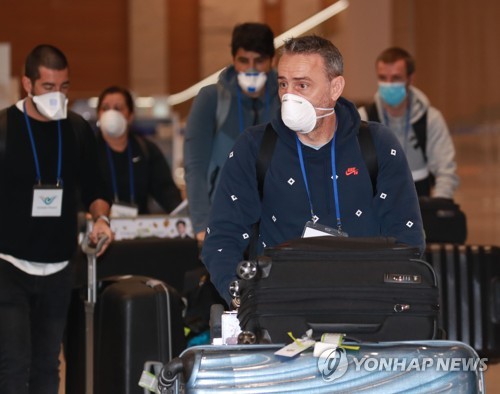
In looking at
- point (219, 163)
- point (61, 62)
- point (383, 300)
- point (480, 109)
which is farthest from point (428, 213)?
point (480, 109)

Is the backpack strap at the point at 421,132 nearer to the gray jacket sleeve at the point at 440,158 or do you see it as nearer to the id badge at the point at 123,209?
the gray jacket sleeve at the point at 440,158

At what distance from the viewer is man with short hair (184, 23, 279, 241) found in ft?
15.8

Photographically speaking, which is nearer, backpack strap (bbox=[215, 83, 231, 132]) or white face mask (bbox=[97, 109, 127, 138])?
backpack strap (bbox=[215, 83, 231, 132])

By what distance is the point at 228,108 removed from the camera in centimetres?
482

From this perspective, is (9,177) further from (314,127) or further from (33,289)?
(314,127)

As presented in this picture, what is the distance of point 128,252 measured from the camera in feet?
17.5

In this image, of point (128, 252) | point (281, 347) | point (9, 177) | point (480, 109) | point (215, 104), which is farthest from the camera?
point (480, 109)

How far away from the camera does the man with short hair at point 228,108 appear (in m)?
4.81

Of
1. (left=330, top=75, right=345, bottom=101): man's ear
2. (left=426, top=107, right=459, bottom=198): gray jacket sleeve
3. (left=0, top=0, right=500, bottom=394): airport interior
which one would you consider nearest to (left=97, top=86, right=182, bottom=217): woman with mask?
(left=426, top=107, right=459, bottom=198): gray jacket sleeve

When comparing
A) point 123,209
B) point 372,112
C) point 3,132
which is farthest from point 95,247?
point 372,112

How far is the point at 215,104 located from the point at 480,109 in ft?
28.5

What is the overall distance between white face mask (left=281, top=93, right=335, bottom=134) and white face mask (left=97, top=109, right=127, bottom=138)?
128 inches

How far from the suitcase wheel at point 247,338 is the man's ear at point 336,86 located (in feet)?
2.70

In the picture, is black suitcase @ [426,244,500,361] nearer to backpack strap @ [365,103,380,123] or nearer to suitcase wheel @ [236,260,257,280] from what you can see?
backpack strap @ [365,103,380,123]
